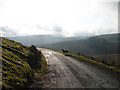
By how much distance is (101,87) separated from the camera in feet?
23.2

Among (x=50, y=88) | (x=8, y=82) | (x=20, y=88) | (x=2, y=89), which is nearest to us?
(x=2, y=89)

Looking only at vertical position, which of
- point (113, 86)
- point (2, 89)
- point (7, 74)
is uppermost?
point (7, 74)

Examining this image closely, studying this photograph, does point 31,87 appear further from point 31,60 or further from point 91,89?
point 31,60

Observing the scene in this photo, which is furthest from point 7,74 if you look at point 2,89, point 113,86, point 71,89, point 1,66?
point 113,86

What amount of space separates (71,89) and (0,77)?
19.1ft

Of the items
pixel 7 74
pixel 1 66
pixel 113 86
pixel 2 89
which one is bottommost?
pixel 113 86

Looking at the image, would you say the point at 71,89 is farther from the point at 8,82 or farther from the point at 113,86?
the point at 8,82

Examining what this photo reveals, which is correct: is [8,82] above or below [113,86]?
above

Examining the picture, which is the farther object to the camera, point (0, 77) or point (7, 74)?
point (7, 74)

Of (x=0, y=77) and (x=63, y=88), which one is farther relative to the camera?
(x=63, y=88)

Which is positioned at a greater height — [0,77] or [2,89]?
[0,77]

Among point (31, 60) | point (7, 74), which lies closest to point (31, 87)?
point (7, 74)

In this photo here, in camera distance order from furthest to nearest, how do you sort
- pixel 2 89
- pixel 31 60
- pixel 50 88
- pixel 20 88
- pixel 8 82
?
1. pixel 31 60
2. pixel 50 88
3. pixel 20 88
4. pixel 8 82
5. pixel 2 89

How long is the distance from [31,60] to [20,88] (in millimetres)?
6619
